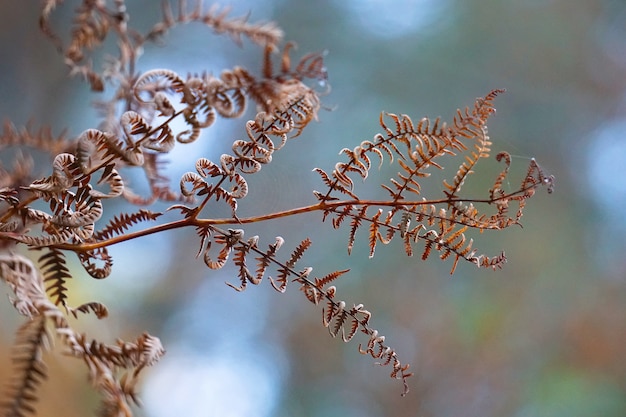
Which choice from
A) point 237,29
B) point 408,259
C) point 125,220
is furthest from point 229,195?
point 408,259

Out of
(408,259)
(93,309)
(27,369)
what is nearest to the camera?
(27,369)

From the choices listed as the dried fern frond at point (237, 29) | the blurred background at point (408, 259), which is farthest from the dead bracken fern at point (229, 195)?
the blurred background at point (408, 259)

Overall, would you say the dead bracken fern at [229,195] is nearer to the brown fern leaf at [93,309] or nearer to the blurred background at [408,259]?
the brown fern leaf at [93,309]

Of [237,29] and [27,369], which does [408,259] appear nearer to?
[237,29]

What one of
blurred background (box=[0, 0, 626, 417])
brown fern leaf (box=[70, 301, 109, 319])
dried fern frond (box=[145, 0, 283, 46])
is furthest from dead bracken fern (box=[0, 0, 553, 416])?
blurred background (box=[0, 0, 626, 417])

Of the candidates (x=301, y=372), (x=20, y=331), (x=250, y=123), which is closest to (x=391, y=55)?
(x=301, y=372)

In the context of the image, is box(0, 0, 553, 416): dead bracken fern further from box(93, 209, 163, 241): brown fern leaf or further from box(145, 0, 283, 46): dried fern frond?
box(145, 0, 283, 46): dried fern frond
